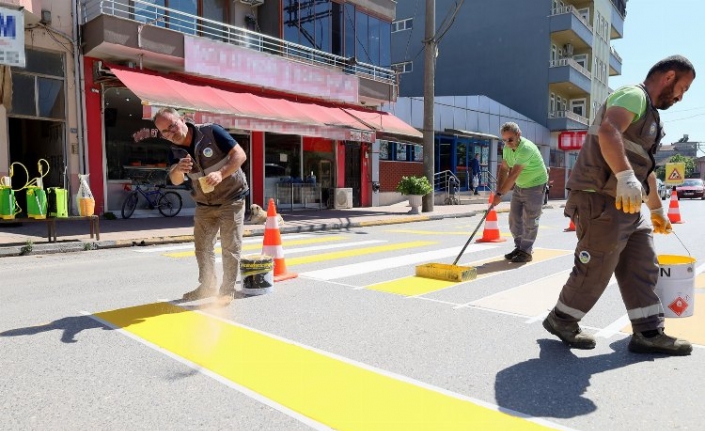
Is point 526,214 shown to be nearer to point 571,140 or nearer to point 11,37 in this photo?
point 11,37

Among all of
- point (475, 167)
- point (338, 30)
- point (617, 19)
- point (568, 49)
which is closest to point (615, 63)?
point (617, 19)

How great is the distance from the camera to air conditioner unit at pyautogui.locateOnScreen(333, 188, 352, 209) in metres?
20.2

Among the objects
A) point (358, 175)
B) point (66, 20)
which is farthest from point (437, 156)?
point (66, 20)

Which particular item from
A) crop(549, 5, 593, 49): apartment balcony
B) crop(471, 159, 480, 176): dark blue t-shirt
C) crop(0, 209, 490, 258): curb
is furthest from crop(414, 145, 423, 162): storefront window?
crop(549, 5, 593, 49): apartment balcony

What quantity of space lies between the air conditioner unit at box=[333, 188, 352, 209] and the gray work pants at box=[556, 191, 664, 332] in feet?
54.7

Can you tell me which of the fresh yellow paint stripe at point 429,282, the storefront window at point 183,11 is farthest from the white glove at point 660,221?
the storefront window at point 183,11

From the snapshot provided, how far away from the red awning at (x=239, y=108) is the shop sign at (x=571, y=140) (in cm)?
2512

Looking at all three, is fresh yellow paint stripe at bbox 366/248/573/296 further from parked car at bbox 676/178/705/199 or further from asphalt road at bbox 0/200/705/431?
parked car at bbox 676/178/705/199

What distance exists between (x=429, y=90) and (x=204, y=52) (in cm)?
787

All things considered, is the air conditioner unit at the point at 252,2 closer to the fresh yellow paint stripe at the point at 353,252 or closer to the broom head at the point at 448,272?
→ the fresh yellow paint stripe at the point at 353,252

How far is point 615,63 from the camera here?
164ft

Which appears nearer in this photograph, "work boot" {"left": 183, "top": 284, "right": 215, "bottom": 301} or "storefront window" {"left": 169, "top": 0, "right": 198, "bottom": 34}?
"work boot" {"left": 183, "top": 284, "right": 215, "bottom": 301}

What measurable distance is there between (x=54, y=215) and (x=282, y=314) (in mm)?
6709

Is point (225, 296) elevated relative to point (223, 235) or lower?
lower
